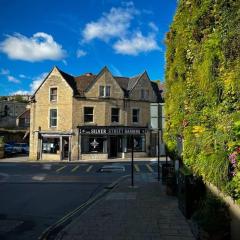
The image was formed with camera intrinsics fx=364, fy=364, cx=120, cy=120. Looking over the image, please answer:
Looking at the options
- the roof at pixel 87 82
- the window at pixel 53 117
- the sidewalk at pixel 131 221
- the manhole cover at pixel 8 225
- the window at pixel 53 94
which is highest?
the roof at pixel 87 82

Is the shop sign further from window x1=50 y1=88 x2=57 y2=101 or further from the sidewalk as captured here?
the sidewalk

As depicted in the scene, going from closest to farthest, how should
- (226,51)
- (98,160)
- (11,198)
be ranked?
(226,51), (11,198), (98,160)

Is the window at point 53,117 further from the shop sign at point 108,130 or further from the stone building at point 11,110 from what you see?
the stone building at point 11,110

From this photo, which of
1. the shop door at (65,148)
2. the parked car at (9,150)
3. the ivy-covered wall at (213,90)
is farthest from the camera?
the parked car at (9,150)

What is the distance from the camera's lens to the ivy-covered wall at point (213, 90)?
6.52 m

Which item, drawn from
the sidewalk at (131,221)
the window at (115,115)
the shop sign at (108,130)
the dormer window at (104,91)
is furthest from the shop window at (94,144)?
the sidewalk at (131,221)

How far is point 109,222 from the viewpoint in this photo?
10.0 metres

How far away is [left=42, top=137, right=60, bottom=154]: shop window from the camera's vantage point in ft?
127

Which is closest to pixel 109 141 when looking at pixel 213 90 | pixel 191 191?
pixel 191 191

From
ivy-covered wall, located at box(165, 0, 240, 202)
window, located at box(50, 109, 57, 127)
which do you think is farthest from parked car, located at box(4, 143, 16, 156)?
ivy-covered wall, located at box(165, 0, 240, 202)

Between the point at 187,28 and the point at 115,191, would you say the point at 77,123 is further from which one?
the point at 187,28

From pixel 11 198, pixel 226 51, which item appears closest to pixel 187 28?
pixel 226 51

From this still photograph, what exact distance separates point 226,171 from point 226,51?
2.30m

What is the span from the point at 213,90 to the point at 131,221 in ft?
14.9
